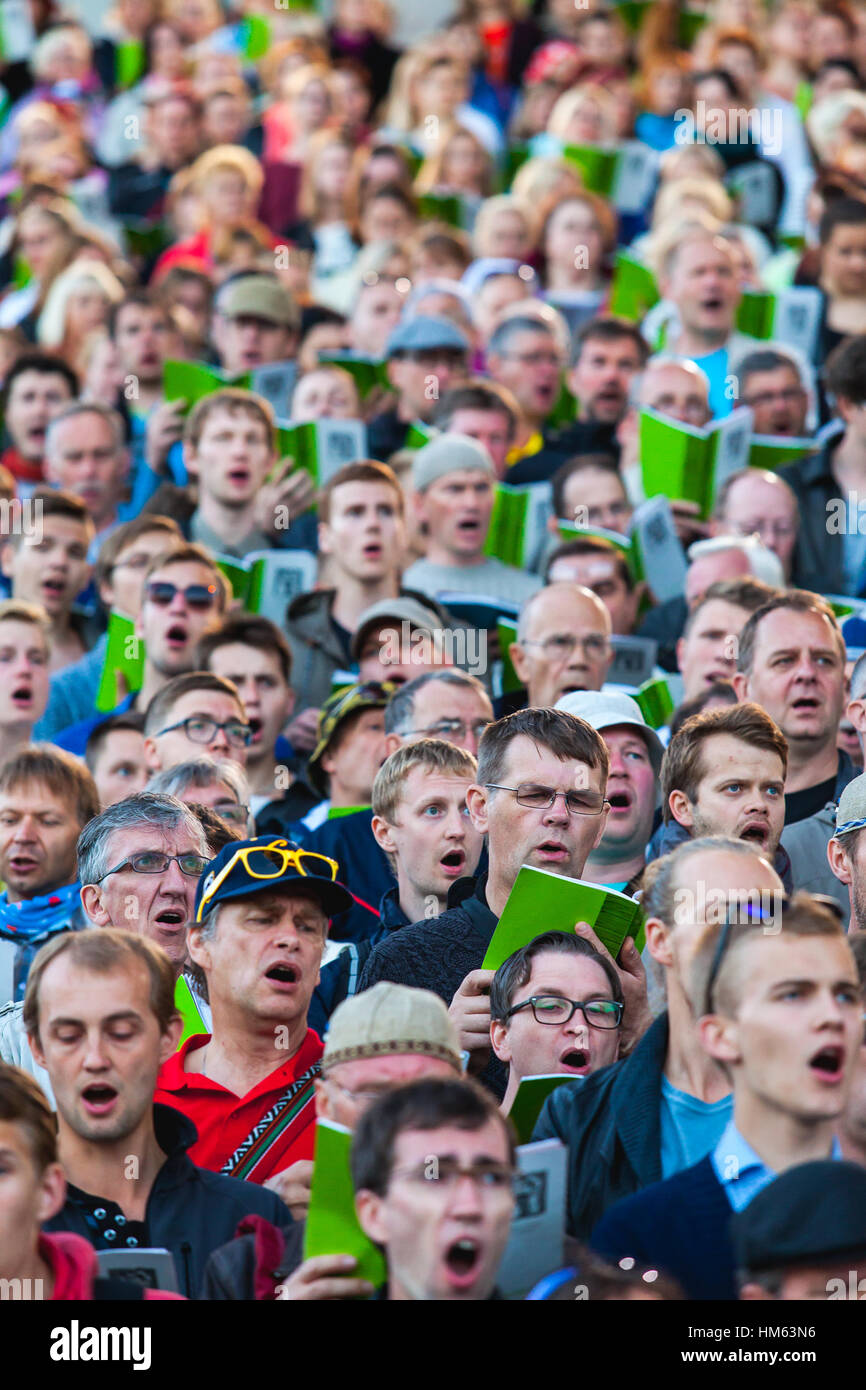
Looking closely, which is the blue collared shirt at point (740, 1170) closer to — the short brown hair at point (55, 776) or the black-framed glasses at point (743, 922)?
the black-framed glasses at point (743, 922)

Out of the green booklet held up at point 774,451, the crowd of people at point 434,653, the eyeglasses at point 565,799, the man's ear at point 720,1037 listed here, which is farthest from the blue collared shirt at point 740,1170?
the green booklet held up at point 774,451

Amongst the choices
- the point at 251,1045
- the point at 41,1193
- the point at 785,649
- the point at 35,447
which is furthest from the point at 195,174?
the point at 41,1193

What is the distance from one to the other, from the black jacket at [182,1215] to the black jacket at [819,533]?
4.30m

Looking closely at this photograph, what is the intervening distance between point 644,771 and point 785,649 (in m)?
0.52

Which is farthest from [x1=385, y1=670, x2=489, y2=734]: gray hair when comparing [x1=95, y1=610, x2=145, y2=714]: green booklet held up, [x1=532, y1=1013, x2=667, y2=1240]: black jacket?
[x1=532, y1=1013, x2=667, y2=1240]: black jacket

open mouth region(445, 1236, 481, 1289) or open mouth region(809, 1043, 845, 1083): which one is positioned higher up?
open mouth region(809, 1043, 845, 1083)

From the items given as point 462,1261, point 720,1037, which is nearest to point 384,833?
point 720,1037

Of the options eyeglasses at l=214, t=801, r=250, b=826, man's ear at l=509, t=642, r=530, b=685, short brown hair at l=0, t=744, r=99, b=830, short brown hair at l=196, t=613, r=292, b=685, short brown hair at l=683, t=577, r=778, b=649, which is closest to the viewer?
eyeglasses at l=214, t=801, r=250, b=826

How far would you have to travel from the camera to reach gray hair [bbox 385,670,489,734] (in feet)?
21.8

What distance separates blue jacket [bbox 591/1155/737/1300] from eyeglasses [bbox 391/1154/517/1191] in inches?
13.1

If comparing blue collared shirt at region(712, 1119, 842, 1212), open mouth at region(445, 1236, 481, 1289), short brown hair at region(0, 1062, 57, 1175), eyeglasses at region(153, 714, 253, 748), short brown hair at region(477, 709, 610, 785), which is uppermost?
eyeglasses at region(153, 714, 253, 748)

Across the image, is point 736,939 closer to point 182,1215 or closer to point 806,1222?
point 806,1222

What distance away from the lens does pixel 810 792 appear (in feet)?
20.8

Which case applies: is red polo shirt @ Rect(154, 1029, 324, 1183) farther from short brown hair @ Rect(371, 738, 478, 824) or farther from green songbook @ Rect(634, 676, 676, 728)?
green songbook @ Rect(634, 676, 676, 728)
